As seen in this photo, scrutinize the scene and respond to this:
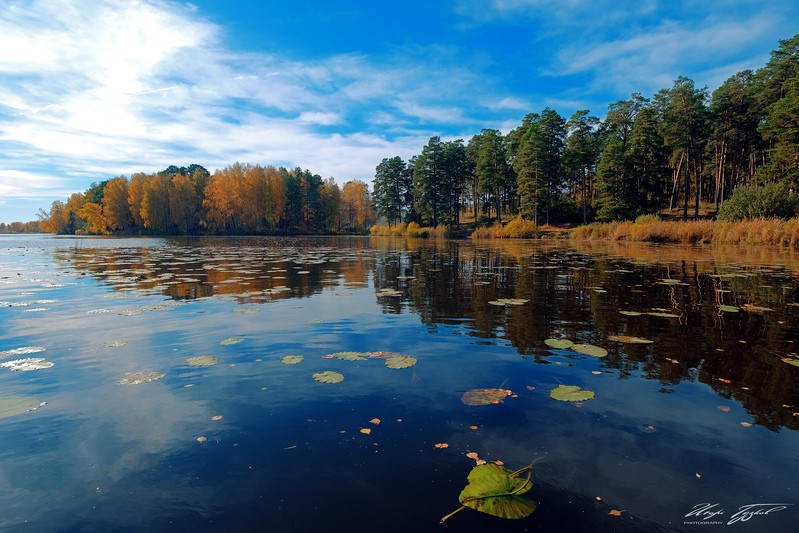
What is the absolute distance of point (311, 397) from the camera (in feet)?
14.1

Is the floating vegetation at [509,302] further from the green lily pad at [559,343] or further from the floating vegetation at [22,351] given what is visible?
the floating vegetation at [22,351]

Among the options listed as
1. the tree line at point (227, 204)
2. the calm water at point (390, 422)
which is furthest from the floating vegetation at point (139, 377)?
the tree line at point (227, 204)

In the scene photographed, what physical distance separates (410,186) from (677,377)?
8294cm

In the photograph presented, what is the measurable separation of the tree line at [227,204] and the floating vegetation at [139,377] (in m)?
85.0

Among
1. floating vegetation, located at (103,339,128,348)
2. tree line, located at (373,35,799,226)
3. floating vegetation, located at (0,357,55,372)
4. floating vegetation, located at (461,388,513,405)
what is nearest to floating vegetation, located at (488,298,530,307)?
floating vegetation, located at (461,388,513,405)

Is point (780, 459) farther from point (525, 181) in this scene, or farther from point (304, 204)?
point (304, 204)

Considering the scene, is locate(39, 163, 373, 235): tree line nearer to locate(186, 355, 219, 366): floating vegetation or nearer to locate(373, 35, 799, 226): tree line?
locate(373, 35, 799, 226): tree line

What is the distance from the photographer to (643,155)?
51094 mm

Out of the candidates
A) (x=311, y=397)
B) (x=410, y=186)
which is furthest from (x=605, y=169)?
(x=311, y=397)

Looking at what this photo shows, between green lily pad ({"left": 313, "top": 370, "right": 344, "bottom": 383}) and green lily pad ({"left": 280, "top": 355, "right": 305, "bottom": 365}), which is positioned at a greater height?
green lily pad ({"left": 280, "top": 355, "right": 305, "bottom": 365})

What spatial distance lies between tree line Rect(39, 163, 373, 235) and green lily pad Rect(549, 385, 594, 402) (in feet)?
287

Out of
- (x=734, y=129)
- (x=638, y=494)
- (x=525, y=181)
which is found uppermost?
(x=734, y=129)

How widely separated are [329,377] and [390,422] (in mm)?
1357

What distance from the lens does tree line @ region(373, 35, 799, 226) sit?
151 feet
